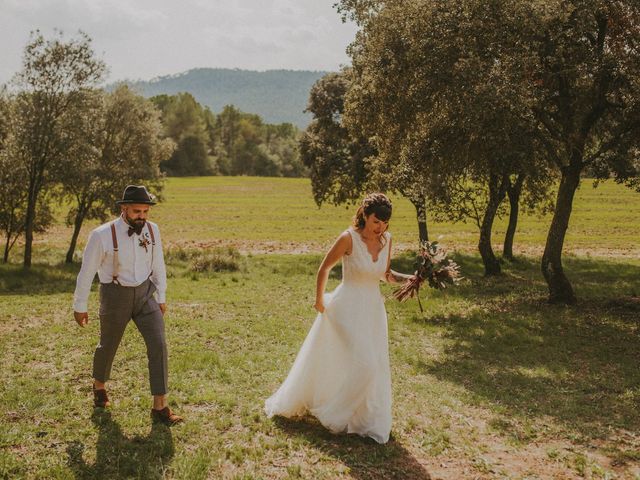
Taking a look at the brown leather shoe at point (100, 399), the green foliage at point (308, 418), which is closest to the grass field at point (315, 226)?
the green foliage at point (308, 418)

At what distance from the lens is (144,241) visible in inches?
294

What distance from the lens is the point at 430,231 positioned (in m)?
42.2

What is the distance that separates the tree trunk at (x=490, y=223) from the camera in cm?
2159

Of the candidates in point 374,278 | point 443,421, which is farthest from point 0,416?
point 443,421

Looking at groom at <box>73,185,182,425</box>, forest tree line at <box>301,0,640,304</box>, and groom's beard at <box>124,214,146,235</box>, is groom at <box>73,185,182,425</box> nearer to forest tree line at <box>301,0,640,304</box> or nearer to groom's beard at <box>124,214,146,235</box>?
groom's beard at <box>124,214,146,235</box>

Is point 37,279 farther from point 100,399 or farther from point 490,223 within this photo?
point 490,223

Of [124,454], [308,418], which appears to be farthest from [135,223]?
[308,418]

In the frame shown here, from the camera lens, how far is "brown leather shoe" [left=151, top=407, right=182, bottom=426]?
7512mm

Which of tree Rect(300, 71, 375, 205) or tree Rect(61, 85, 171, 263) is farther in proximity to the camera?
tree Rect(300, 71, 375, 205)

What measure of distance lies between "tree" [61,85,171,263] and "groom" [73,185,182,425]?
20.5 m

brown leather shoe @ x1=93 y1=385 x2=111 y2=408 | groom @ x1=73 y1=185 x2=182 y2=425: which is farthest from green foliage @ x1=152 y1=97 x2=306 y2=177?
groom @ x1=73 y1=185 x2=182 y2=425

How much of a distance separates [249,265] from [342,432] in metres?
18.8

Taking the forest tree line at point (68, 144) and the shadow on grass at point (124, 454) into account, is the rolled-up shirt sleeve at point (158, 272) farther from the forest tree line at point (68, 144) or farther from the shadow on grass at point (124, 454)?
the forest tree line at point (68, 144)

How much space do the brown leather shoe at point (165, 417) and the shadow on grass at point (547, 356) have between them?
4.74 metres
